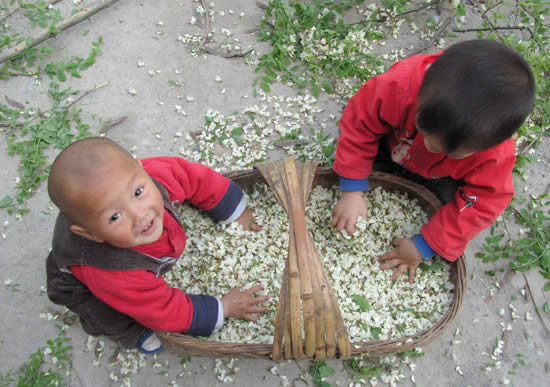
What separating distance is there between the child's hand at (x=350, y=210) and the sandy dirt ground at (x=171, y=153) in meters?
0.70

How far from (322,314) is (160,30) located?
2.47 meters

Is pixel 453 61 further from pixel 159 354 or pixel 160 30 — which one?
pixel 160 30

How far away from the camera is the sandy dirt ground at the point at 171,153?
216 cm

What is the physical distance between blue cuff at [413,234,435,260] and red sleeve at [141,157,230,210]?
39.8 inches

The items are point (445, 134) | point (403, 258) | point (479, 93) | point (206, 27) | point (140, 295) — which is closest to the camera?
point (479, 93)

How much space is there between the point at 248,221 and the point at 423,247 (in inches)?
37.1

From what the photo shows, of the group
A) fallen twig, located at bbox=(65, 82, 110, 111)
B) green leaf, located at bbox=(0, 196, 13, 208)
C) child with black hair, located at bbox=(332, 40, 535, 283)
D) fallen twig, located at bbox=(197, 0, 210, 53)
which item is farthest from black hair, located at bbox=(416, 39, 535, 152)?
green leaf, located at bbox=(0, 196, 13, 208)

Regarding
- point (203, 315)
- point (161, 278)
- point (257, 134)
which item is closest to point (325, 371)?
point (203, 315)

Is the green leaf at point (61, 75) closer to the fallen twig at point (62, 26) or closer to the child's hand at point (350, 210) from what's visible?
the fallen twig at point (62, 26)

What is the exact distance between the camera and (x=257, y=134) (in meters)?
2.72

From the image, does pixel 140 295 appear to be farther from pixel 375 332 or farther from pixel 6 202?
pixel 6 202

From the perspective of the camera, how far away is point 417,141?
1882 millimetres

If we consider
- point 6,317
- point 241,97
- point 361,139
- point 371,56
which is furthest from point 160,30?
point 6,317

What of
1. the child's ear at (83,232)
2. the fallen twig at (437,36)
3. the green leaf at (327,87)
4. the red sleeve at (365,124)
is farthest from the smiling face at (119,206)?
the fallen twig at (437,36)
